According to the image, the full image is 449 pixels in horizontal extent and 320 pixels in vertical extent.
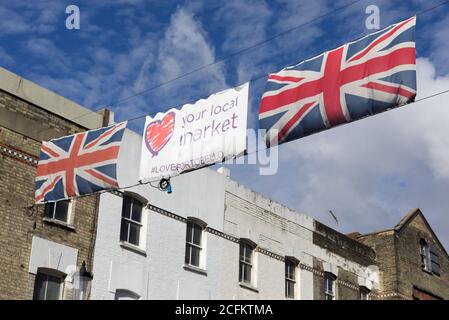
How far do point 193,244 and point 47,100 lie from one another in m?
6.38

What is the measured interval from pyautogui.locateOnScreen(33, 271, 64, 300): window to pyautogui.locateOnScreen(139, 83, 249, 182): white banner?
548 cm

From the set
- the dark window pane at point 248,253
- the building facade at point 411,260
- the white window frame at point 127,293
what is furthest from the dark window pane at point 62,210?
the building facade at point 411,260

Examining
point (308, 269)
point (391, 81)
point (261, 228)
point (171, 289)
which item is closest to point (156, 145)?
point (391, 81)

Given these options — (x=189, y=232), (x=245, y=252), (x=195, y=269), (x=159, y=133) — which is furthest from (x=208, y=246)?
(x=159, y=133)

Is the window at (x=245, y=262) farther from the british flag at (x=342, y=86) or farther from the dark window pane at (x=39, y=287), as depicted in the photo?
the british flag at (x=342, y=86)

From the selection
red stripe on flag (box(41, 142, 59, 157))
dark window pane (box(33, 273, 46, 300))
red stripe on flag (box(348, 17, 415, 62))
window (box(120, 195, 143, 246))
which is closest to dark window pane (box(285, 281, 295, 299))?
window (box(120, 195, 143, 246))

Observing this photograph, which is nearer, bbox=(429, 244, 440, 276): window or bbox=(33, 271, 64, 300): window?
bbox=(33, 271, 64, 300): window

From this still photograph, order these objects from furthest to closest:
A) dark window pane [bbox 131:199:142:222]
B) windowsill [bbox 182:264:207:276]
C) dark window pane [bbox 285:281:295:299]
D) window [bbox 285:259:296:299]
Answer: window [bbox 285:259:296:299], dark window pane [bbox 285:281:295:299], windowsill [bbox 182:264:207:276], dark window pane [bbox 131:199:142:222]

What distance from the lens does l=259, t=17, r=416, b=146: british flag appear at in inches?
414

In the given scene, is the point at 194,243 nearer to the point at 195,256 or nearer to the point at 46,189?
the point at 195,256

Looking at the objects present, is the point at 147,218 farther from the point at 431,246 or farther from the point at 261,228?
the point at 431,246

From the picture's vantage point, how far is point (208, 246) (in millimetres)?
21844

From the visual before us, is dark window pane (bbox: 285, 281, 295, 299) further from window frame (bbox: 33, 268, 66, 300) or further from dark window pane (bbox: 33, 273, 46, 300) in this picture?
dark window pane (bbox: 33, 273, 46, 300)
